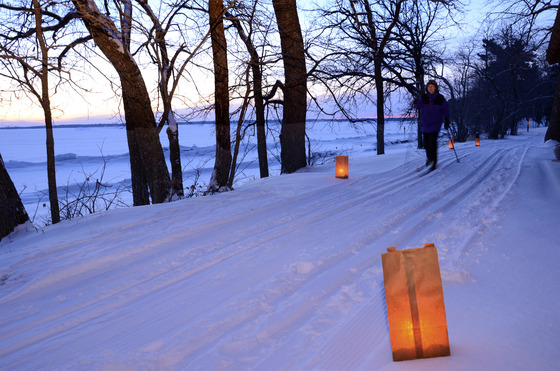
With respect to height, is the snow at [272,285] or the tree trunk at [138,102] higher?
the tree trunk at [138,102]

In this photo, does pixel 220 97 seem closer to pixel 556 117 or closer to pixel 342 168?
pixel 342 168

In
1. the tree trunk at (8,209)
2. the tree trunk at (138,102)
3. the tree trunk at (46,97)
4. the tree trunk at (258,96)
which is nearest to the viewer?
the tree trunk at (8,209)

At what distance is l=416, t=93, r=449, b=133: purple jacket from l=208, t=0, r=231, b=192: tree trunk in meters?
4.73

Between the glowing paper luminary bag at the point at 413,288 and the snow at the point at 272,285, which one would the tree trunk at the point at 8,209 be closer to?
the snow at the point at 272,285

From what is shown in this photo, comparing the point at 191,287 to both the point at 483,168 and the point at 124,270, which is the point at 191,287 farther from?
the point at 483,168

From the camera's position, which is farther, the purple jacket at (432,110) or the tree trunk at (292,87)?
the tree trunk at (292,87)

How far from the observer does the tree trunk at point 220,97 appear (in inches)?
347

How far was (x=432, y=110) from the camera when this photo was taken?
30.8 feet

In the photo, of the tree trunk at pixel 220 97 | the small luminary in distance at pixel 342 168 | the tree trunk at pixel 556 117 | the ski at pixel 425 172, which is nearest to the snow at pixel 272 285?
the small luminary in distance at pixel 342 168

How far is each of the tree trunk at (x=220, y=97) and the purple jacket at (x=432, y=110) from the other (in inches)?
186

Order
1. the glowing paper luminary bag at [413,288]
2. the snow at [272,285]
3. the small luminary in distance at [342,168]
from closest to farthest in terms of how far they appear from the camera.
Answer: the glowing paper luminary bag at [413,288], the snow at [272,285], the small luminary in distance at [342,168]

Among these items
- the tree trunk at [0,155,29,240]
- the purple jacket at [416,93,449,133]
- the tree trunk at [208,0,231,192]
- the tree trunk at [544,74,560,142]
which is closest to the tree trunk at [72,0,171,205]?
the tree trunk at [208,0,231,192]

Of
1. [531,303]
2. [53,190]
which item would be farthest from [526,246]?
[53,190]

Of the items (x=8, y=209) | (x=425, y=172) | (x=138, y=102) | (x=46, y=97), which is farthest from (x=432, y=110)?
(x=8, y=209)
